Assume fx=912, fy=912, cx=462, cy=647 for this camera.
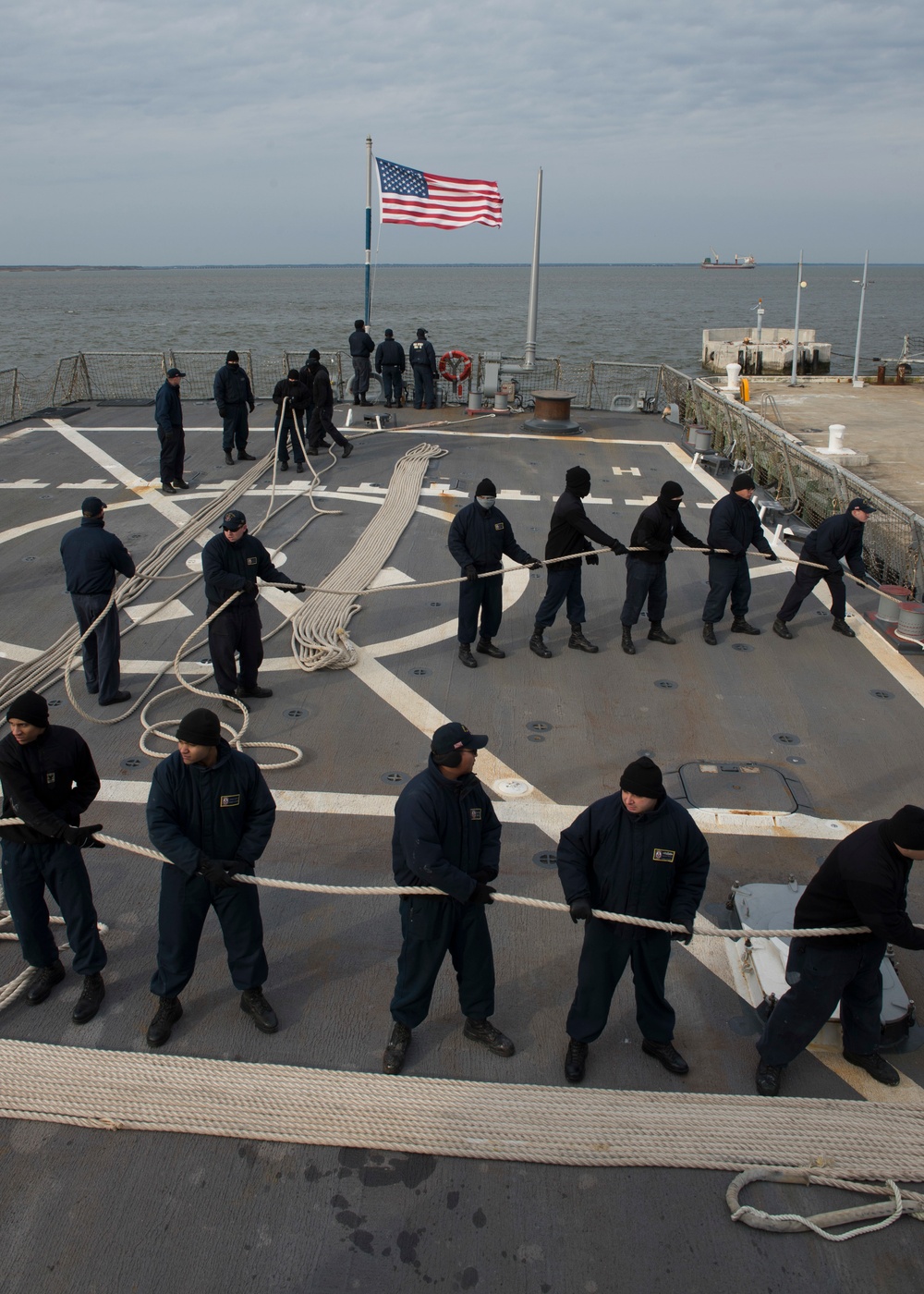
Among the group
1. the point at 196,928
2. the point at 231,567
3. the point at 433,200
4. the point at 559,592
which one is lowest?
the point at 196,928

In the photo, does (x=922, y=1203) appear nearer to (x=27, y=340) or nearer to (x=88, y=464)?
(x=88, y=464)

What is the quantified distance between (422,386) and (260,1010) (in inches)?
653

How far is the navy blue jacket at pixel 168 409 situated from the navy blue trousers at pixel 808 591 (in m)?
8.23

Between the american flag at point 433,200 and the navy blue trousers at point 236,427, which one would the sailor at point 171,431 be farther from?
the american flag at point 433,200

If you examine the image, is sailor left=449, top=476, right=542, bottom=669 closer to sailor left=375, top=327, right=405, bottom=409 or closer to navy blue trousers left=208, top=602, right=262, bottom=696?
navy blue trousers left=208, top=602, right=262, bottom=696

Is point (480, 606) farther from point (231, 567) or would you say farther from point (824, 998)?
point (824, 998)

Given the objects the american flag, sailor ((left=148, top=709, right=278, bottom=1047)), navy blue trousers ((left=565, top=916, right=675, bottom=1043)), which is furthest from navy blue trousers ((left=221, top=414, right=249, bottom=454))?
navy blue trousers ((left=565, top=916, right=675, bottom=1043))

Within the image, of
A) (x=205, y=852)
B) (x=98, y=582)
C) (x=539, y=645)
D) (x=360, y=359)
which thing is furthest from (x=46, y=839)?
(x=360, y=359)

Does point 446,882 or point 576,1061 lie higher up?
point 446,882

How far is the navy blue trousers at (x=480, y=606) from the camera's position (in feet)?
26.5

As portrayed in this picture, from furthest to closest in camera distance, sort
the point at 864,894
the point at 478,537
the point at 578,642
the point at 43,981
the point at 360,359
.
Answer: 1. the point at 360,359
2. the point at 578,642
3. the point at 478,537
4. the point at 43,981
5. the point at 864,894

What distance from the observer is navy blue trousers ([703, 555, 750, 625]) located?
8680 millimetres

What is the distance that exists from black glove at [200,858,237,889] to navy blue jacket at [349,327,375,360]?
15587 millimetres

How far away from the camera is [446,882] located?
3.76 metres
